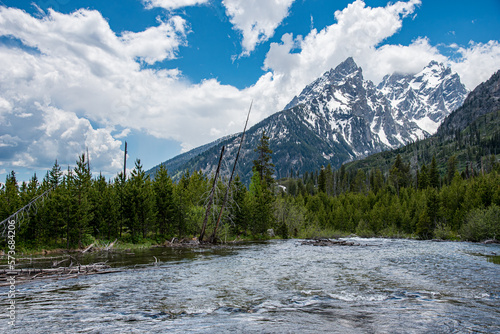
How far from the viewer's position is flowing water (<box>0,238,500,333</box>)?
354 inches

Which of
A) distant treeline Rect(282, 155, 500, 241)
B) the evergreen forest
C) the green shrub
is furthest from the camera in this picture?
distant treeline Rect(282, 155, 500, 241)

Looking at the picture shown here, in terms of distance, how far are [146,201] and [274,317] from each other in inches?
1528

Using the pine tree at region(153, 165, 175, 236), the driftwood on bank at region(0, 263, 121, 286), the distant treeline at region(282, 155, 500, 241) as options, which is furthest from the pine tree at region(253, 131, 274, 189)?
the driftwood on bank at region(0, 263, 121, 286)

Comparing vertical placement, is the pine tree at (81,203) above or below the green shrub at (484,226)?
above

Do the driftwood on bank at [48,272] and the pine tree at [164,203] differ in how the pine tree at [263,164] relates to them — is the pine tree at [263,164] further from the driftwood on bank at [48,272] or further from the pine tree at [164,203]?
the driftwood on bank at [48,272]

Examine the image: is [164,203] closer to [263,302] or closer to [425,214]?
[263,302]

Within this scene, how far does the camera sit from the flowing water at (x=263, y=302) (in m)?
8.99

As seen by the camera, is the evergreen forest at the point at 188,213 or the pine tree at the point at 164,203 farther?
the pine tree at the point at 164,203

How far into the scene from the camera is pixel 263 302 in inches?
480

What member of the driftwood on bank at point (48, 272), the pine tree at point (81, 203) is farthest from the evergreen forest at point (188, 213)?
the driftwood on bank at point (48, 272)

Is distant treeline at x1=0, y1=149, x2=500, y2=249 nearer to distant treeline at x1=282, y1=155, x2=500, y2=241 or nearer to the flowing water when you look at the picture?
distant treeline at x1=282, y1=155, x2=500, y2=241

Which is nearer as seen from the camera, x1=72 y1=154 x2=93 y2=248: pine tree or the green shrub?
x1=72 y1=154 x2=93 y2=248: pine tree

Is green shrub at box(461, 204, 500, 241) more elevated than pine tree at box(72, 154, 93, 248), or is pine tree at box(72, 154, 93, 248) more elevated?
pine tree at box(72, 154, 93, 248)

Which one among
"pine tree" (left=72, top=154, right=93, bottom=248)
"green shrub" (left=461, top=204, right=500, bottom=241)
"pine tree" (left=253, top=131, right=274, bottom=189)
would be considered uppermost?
"pine tree" (left=253, top=131, right=274, bottom=189)
